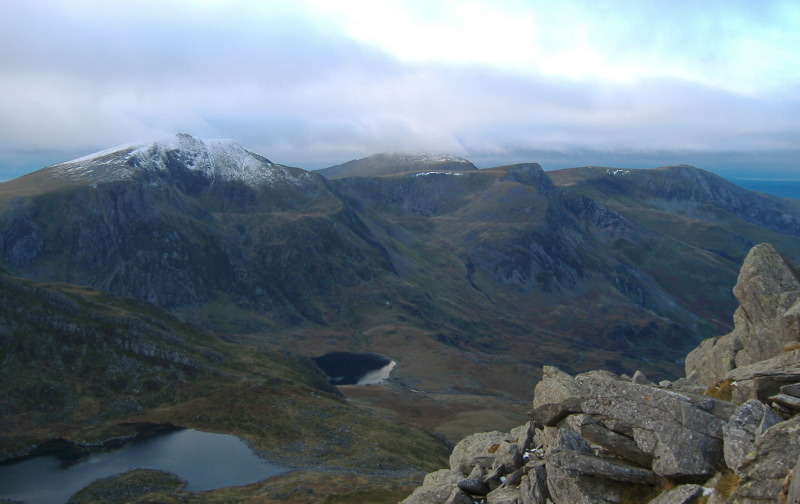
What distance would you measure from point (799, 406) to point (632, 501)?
321 inches

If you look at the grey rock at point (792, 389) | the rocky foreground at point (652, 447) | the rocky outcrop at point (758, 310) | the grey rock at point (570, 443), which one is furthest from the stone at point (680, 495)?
the rocky outcrop at point (758, 310)

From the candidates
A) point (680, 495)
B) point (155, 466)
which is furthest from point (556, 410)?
point (155, 466)

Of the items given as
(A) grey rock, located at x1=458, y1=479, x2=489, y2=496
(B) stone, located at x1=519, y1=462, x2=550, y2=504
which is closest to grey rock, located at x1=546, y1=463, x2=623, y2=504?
(B) stone, located at x1=519, y1=462, x2=550, y2=504

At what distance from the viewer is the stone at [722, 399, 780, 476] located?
2238cm

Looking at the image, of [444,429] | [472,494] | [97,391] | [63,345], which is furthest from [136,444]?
[472,494]

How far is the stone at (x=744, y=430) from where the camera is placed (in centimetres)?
2238

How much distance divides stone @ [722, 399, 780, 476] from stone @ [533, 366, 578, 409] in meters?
10.1

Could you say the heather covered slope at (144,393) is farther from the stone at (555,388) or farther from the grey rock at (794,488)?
the grey rock at (794,488)

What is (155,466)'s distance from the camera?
92.9m

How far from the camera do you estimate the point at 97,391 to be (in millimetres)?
118188

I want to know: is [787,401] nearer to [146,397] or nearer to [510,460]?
[510,460]

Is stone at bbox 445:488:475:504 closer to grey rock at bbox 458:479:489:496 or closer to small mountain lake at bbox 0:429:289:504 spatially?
grey rock at bbox 458:479:489:496

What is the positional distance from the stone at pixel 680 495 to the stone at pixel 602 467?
1.31 meters

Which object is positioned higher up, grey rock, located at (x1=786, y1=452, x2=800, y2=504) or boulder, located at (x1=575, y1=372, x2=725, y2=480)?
grey rock, located at (x1=786, y1=452, x2=800, y2=504)
